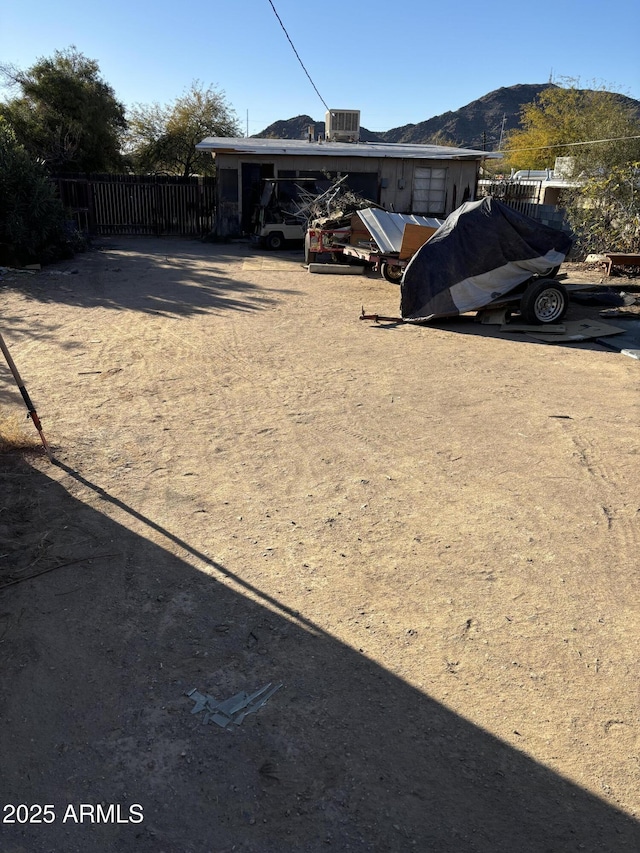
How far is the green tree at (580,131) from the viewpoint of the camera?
24.5 metres

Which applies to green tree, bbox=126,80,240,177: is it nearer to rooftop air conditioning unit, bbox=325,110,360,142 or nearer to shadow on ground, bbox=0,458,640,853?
rooftop air conditioning unit, bbox=325,110,360,142

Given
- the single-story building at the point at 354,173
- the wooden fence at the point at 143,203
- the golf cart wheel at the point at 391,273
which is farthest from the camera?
the wooden fence at the point at 143,203

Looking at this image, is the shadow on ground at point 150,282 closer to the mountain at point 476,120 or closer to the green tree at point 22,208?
the green tree at point 22,208

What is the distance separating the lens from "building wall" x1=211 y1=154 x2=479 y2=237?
21.3m

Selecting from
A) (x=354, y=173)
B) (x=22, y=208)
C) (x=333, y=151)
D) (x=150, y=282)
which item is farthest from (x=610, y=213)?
(x=22, y=208)

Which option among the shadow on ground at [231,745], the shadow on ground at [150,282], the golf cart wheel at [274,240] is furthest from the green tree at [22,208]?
the shadow on ground at [231,745]

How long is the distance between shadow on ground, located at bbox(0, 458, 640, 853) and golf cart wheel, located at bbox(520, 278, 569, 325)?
7998mm

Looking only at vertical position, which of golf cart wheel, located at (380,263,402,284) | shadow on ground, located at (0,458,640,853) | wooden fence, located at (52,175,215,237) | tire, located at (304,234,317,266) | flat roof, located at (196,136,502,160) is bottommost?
shadow on ground, located at (0,458,640,853)

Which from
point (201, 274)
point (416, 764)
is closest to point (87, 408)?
point (416, 764)

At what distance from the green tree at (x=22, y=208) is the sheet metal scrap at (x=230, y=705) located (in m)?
14.3

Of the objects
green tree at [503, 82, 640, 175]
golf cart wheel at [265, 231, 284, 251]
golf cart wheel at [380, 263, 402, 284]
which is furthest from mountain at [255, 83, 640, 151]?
golf cart wheel at [380, 263, 402, 284]

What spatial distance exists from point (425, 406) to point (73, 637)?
431 cm

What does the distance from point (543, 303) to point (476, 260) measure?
1.37 metres

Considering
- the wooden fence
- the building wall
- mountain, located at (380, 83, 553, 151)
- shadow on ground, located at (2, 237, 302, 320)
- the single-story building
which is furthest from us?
mountain, located at (380, 83, 553, 151)
